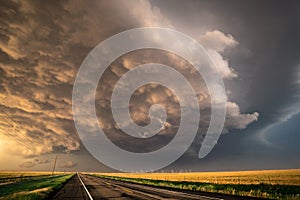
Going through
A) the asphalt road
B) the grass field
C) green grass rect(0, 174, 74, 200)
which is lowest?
green grass rect(0, 174, 74, 200)

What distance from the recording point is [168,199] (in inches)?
564

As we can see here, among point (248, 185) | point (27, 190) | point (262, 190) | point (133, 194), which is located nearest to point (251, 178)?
point (248, 185)

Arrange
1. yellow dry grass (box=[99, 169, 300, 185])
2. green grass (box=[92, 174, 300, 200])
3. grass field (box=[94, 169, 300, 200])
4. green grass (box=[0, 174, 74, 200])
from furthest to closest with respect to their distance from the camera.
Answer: yellow dry grass (box=[99, 169, 300, 185]), green grass (box=[0, 174, 74, 200]), grass field (box=[94, 169, 300, 200]), green grass (box=[92, 174, 300, 200])

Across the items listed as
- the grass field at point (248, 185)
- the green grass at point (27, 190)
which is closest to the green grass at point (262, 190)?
the grass field at point (248, 185)

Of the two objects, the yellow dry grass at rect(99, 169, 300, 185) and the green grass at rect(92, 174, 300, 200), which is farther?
the yellow dry grass at rect(99, 169, 300, 185)

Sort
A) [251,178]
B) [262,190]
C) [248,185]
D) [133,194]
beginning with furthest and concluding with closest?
[251,178]
[248,185]
[262,190]
[133,194]

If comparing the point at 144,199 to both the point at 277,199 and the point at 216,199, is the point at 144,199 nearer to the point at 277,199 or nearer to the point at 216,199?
the point at 216,199

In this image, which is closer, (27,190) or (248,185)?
(248,185)

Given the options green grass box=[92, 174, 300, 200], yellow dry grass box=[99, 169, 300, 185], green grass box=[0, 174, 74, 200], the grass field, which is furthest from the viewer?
yellow dry grass box=[99, 169, 300, 185]

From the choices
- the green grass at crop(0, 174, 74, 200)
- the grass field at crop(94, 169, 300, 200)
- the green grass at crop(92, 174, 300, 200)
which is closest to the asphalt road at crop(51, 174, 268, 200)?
the green grass at crop(0, 174, 74, 200)

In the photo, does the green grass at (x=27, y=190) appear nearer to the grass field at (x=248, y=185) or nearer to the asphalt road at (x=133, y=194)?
the asphalt road at (x=133, y=194)

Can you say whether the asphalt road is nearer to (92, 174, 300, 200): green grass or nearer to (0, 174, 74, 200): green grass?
(0, 174, 74, 200): green grass

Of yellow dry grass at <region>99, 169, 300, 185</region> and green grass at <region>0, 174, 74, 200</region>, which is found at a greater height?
yellow dry grass at <region>99, 169, 300, 185</region>

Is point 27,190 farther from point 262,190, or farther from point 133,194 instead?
point 262,190
